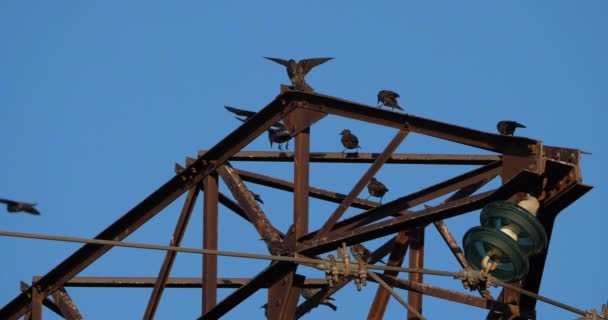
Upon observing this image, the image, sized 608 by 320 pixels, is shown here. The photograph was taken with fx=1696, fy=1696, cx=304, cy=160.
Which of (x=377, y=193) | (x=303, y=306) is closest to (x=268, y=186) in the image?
(x=303, y=306)

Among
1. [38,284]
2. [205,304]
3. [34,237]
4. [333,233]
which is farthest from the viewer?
[38,284]

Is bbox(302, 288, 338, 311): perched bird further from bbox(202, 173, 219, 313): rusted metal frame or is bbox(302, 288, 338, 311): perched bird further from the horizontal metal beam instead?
bbox(202, 173, 219, 313): rusted metal frame

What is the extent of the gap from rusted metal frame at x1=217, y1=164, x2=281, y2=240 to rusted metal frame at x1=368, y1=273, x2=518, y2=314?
3.86 ft

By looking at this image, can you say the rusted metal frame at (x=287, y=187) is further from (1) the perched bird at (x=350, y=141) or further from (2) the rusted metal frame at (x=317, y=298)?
(1) the perched bird at (x=350, y=141)

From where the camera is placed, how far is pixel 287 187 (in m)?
17.9

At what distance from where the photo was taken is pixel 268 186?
17.9 meters

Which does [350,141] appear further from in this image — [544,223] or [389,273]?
[544,223]

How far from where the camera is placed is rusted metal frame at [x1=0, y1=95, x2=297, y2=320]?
1611 centimetres

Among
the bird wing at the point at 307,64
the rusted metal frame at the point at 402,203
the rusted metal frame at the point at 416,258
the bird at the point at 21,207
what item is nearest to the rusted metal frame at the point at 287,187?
the rusted metal frame at the point at 416,258

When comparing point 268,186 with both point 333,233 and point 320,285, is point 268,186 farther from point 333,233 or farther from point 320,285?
point 333,233

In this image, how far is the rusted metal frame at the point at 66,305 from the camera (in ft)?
57.7

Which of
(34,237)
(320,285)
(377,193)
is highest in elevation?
(377,193)

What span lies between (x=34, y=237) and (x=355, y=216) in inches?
133

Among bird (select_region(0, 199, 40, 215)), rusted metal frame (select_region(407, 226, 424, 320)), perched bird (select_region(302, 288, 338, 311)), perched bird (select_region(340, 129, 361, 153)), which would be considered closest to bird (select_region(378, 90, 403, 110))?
perched bird (select_region(340, 129, 361, 153))
